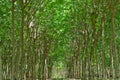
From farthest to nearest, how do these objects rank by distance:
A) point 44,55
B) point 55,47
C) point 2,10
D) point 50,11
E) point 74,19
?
point 55,47 < point 44,55 < point 74,19 < point 50,11 < point 2,10

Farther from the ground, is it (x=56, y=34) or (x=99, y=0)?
(x=99, y=0)

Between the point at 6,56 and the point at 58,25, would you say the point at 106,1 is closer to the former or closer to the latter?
the point at 58,25

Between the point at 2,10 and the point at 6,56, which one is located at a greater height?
the point at 2,10

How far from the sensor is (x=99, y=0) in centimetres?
1736

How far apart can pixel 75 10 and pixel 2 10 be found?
5.98 metres

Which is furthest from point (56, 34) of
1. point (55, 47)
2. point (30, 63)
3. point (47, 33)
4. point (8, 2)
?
point (8, 2)

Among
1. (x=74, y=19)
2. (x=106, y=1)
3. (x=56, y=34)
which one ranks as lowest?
(x=56, y=34)

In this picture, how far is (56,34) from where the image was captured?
2684 cm

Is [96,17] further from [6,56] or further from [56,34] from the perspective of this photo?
[6,56]

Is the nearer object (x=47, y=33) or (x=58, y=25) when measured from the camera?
(x=58, y=25)

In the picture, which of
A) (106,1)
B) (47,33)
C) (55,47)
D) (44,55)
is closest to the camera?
(106,1)

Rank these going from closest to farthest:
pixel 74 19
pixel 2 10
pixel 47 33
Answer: pixel 2 10, pixel 74 19, pixel 47 33

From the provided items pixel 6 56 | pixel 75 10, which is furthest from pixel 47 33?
pixel 6 56

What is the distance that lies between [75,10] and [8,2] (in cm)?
593
